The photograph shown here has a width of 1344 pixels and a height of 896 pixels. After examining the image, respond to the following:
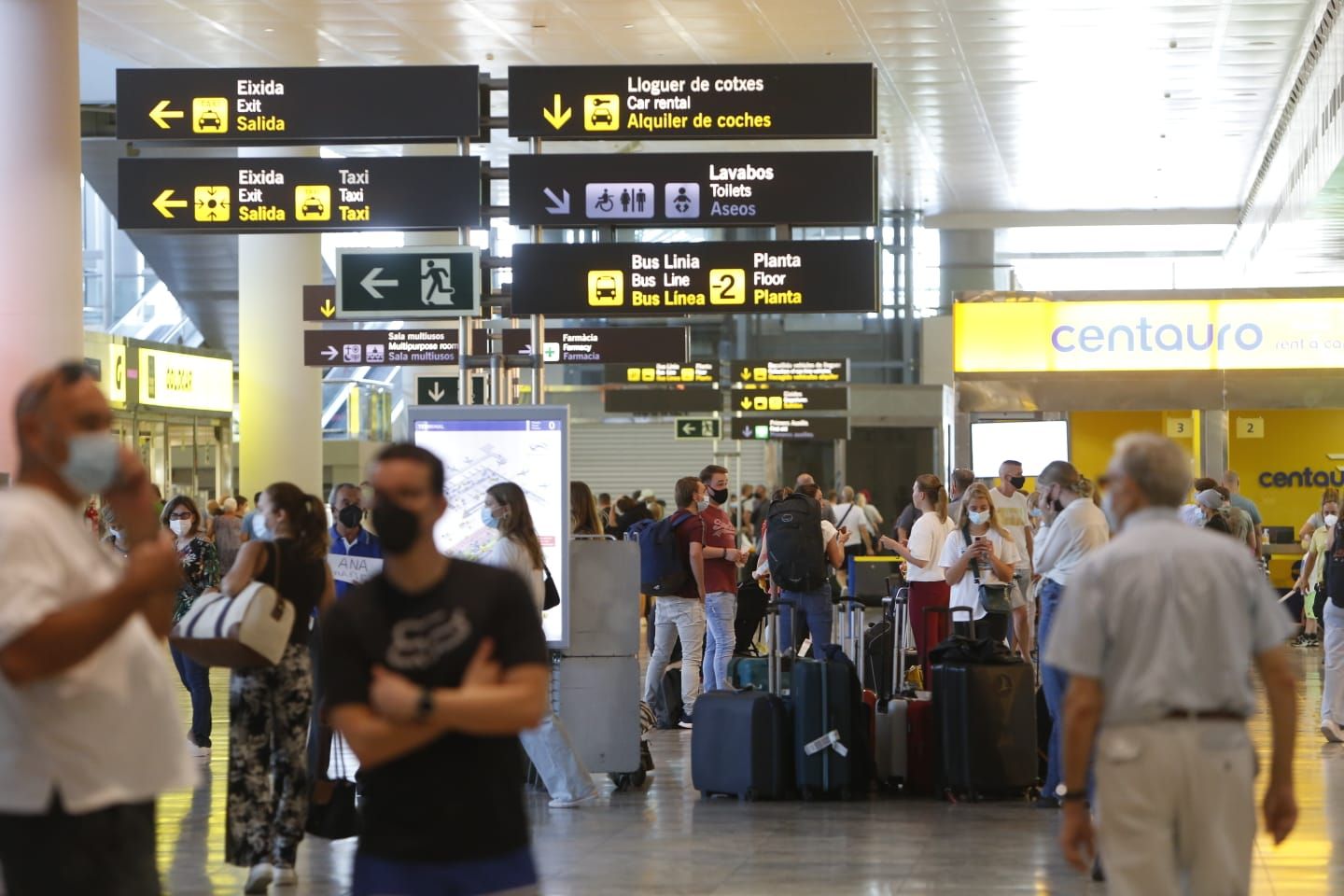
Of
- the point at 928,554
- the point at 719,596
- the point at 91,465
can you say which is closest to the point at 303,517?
the point at 91,465

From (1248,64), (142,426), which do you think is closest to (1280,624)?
(1248,64)

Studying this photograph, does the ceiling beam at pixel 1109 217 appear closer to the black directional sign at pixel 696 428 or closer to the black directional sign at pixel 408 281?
the black directional sign at pixel 696 428

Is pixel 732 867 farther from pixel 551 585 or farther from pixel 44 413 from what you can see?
pixel 44 413

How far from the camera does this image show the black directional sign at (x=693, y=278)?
1129 centimetres

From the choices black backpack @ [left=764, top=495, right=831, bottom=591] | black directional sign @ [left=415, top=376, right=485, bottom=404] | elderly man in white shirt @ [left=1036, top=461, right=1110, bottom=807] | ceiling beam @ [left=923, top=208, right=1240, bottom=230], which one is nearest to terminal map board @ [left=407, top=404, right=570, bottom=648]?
elderly man in white shirt @ [left=1036, top=461, right=1110, bottom=807]

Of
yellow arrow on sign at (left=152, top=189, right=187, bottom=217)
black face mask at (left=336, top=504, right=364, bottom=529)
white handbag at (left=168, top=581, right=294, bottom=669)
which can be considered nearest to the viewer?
white handbag at (left=168, top=581, right=294, bottom=669)

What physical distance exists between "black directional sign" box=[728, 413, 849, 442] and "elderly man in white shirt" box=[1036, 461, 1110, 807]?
2227 centimetres

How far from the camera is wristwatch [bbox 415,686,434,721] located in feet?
11.2

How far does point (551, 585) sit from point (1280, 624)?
18.8ft

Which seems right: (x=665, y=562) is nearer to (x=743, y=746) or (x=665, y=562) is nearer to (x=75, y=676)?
(x=743, y=746)

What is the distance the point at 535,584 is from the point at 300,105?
3.79m

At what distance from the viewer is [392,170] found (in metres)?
11.1

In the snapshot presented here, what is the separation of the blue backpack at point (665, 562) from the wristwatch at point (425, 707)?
9.25m

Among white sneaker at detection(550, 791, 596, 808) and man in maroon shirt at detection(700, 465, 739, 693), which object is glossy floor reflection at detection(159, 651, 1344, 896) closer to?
white sneaker at detection(550, 791, 596, 808)
